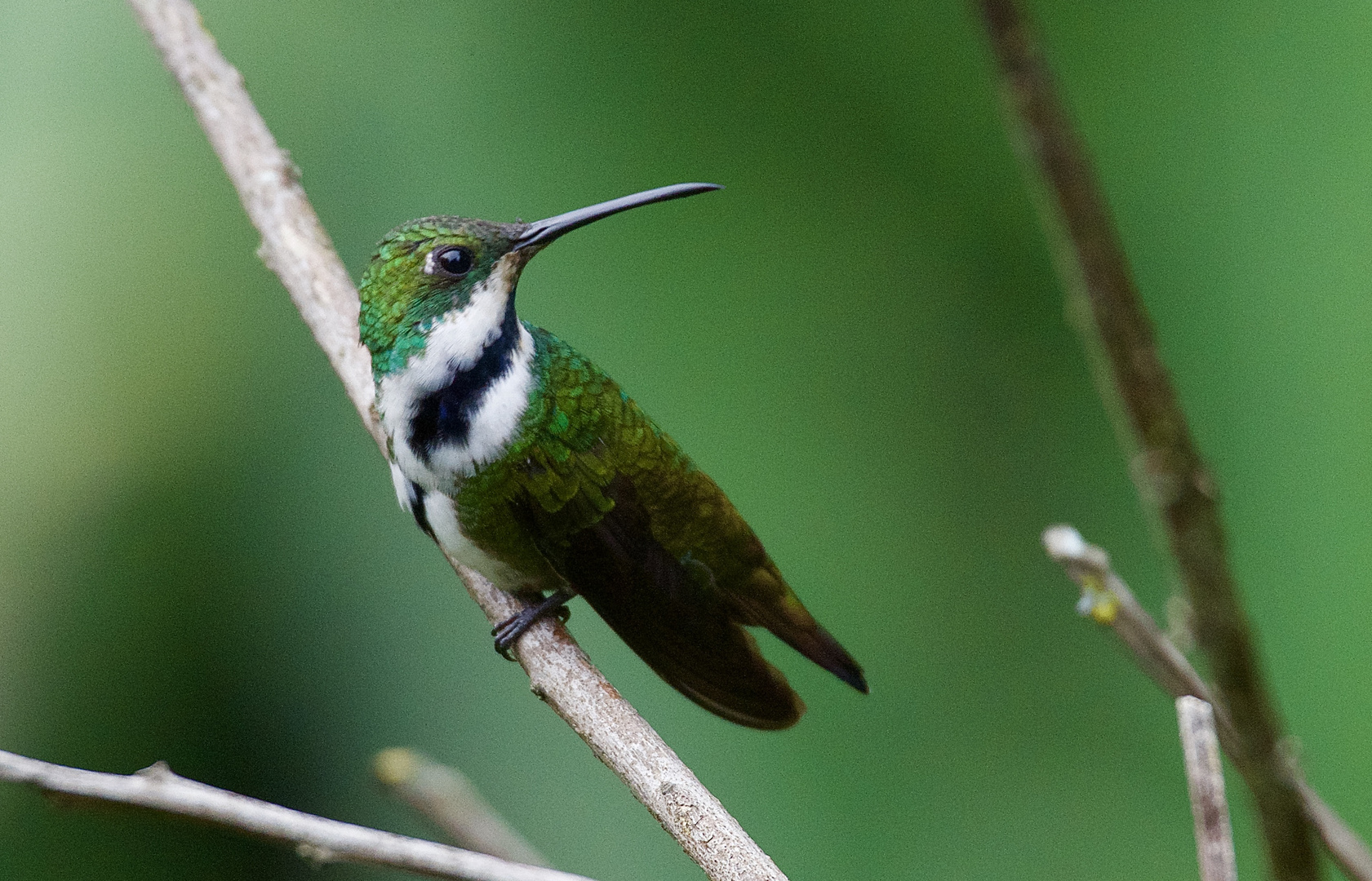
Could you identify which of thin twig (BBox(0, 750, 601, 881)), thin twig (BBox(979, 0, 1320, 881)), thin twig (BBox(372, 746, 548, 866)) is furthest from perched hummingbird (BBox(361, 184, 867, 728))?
thin twig (BBox(979, 0, 1320, 881))

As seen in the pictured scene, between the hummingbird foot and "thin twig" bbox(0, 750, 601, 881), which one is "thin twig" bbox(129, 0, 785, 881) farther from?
"thin twig" bbox(0, 750, 601, 881)

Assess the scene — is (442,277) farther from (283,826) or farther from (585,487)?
(283,826)

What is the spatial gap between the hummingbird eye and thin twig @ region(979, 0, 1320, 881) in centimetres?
86

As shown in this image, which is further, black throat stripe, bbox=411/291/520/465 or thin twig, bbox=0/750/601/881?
black throat stripe, bbox=411/291/520/465

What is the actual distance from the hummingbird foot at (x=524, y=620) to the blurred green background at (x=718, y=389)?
1.40ft

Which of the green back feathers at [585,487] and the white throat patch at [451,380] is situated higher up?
the white throat patch at [451,380]

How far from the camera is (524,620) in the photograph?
4.20 feet

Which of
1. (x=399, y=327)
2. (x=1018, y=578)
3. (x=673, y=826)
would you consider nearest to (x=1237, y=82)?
(x=1018, y=578)

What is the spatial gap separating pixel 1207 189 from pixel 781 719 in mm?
1031

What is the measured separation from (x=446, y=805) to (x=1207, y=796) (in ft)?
2.14

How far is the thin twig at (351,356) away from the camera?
935 mm

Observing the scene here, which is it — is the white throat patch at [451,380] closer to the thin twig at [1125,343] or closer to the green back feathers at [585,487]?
Answer: the green back feathers at [585,487]

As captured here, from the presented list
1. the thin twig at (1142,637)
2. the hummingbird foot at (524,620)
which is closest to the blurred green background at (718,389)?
the hummingbird foot at (524,620)

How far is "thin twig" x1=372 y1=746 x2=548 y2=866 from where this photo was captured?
1.03 meters
